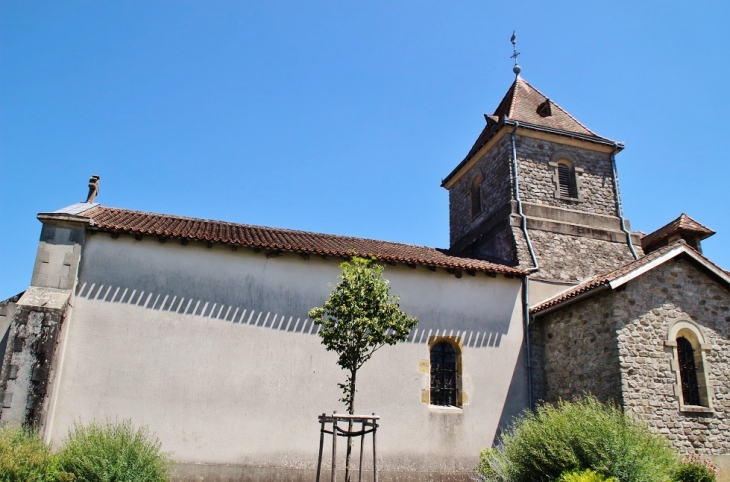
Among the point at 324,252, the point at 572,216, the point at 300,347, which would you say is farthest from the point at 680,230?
the point at 300,347

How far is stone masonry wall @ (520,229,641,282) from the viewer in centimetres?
1641

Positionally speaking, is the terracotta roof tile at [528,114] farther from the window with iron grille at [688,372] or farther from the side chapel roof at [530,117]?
the window with iron grille at [688,372]

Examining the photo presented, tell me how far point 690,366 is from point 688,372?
149mm

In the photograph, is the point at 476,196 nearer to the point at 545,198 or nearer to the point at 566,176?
the point at 545,198

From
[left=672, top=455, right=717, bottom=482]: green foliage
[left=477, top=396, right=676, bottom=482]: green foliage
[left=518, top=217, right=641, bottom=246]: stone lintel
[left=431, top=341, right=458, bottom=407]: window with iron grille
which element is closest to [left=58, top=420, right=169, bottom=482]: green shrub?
[left=477, top=396, right=676, bottom=482]: green foliage

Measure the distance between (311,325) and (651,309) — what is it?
7.78 meters

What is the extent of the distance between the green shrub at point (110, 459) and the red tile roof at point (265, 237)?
196 inches

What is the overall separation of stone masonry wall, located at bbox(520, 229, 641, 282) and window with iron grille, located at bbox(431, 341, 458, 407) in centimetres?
355

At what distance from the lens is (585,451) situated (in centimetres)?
837

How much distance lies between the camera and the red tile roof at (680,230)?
61.3 ft

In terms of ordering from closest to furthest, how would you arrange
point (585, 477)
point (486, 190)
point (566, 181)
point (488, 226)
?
point (585, 477) → point (488, 226) → point (566, 181) → point (486, 190)

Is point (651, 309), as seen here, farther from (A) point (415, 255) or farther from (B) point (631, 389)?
(A) point (415, 255)

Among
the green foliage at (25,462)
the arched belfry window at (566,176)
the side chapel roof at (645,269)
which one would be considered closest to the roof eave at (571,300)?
the side chapel roof at (645,269)

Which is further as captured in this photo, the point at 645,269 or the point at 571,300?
the point at 571,300
